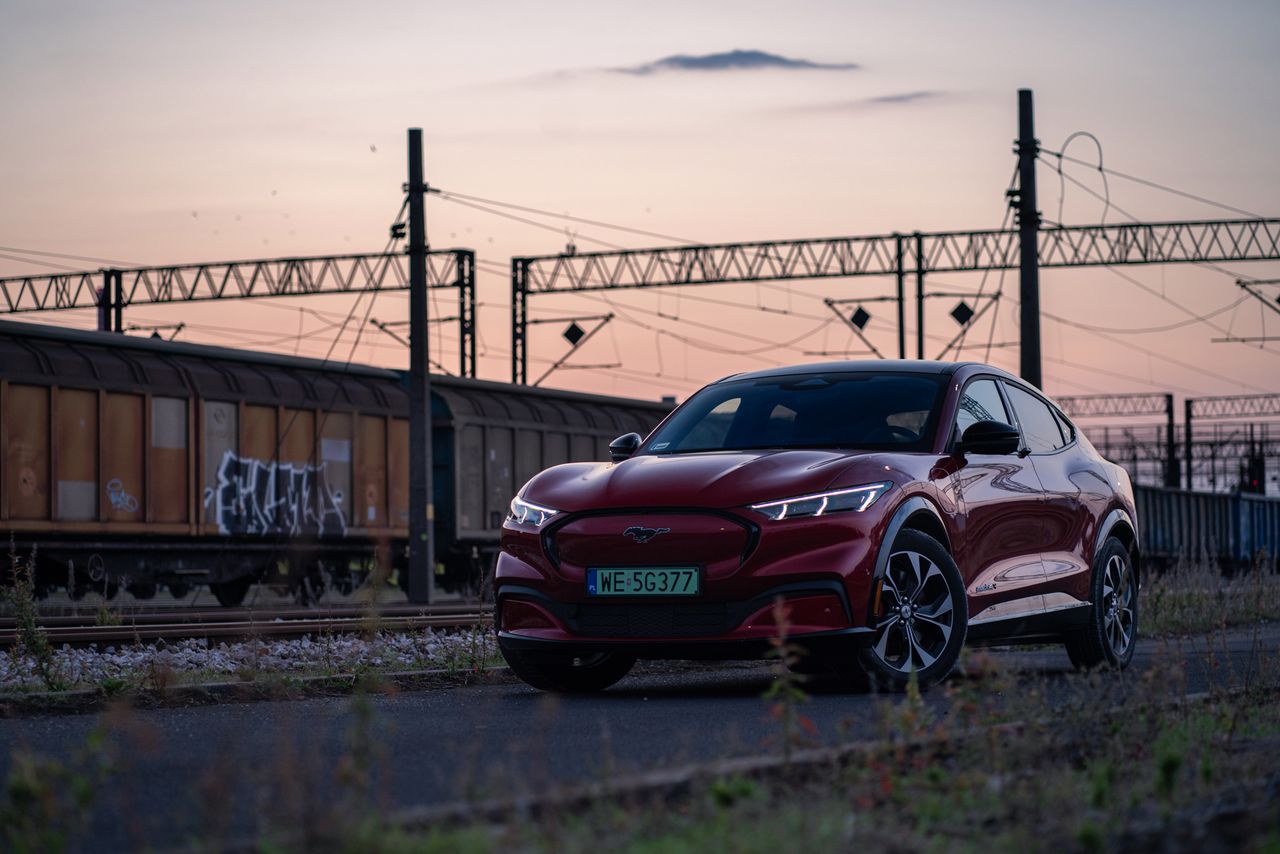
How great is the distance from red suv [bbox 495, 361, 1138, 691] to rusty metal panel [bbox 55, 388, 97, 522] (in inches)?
542

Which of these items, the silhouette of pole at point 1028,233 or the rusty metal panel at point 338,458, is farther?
the rusty metal panel at point 338,458

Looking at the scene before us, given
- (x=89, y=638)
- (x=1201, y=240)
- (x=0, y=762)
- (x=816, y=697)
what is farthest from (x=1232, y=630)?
(x=1201, y=240)

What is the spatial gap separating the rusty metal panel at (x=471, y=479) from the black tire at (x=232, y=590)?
4033mm

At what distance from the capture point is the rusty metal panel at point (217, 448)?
924 inches

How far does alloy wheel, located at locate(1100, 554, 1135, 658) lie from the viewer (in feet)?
31.6

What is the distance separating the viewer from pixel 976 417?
8969 mm

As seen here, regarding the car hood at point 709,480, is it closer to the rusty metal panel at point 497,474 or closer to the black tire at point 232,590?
the black tire at point 232,590

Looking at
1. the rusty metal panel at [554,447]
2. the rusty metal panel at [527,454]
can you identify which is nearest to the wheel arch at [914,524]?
the rusty metal panel at [527,454]

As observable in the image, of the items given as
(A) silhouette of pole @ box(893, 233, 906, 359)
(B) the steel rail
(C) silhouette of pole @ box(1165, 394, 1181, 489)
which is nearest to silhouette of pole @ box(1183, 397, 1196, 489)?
(C) silhouette of pole @ box(1165, 394, 1181, 489)

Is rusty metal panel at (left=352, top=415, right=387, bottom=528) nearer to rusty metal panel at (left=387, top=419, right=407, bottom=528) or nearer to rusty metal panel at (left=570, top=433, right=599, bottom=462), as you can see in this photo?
rusty metal panel at (left=387, top=419, right=407, bottom=528)

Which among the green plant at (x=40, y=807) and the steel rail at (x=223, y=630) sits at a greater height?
the green plant at (x=40, y=807)

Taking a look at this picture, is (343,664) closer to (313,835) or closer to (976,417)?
(976,417)

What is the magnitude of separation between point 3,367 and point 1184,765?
57.1 feet

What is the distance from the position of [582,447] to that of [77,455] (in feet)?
39.6
